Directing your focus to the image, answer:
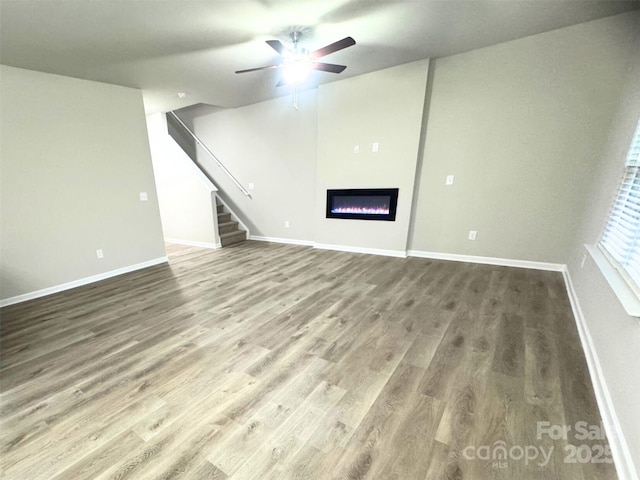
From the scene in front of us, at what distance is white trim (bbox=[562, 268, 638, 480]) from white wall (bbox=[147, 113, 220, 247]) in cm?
501

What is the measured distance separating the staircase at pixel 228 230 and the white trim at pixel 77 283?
1.16 meters

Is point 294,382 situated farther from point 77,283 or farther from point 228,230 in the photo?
point 228,230

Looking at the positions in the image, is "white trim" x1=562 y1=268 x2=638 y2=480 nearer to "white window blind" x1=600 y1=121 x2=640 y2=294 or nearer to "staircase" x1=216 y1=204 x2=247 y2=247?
"white window blind" x1=600 y1=121 x2=640 y2=294

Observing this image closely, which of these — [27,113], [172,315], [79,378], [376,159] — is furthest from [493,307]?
[27,113]

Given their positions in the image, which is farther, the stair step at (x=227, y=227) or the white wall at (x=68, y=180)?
the stair step at (x=227, y=227)

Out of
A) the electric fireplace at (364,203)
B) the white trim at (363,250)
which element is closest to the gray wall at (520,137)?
the electric fireplace at (364,203)

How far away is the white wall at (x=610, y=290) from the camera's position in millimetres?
1206

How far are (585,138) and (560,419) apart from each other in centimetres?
315

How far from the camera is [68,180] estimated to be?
316cm

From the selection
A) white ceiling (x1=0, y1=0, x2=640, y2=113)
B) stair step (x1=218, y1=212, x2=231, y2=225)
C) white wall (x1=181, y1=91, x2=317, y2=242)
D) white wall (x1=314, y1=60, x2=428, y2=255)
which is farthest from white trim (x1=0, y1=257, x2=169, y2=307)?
white wall (x1=314, y1=60, x2=428, y2=255)

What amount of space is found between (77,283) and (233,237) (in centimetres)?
246

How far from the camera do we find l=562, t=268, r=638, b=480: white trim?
1.09 metres

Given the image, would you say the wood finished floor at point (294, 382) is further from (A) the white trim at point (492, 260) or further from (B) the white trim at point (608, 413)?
(A) the white trim at point (492, 260)

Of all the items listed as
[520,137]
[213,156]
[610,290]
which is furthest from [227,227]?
[610,290]
